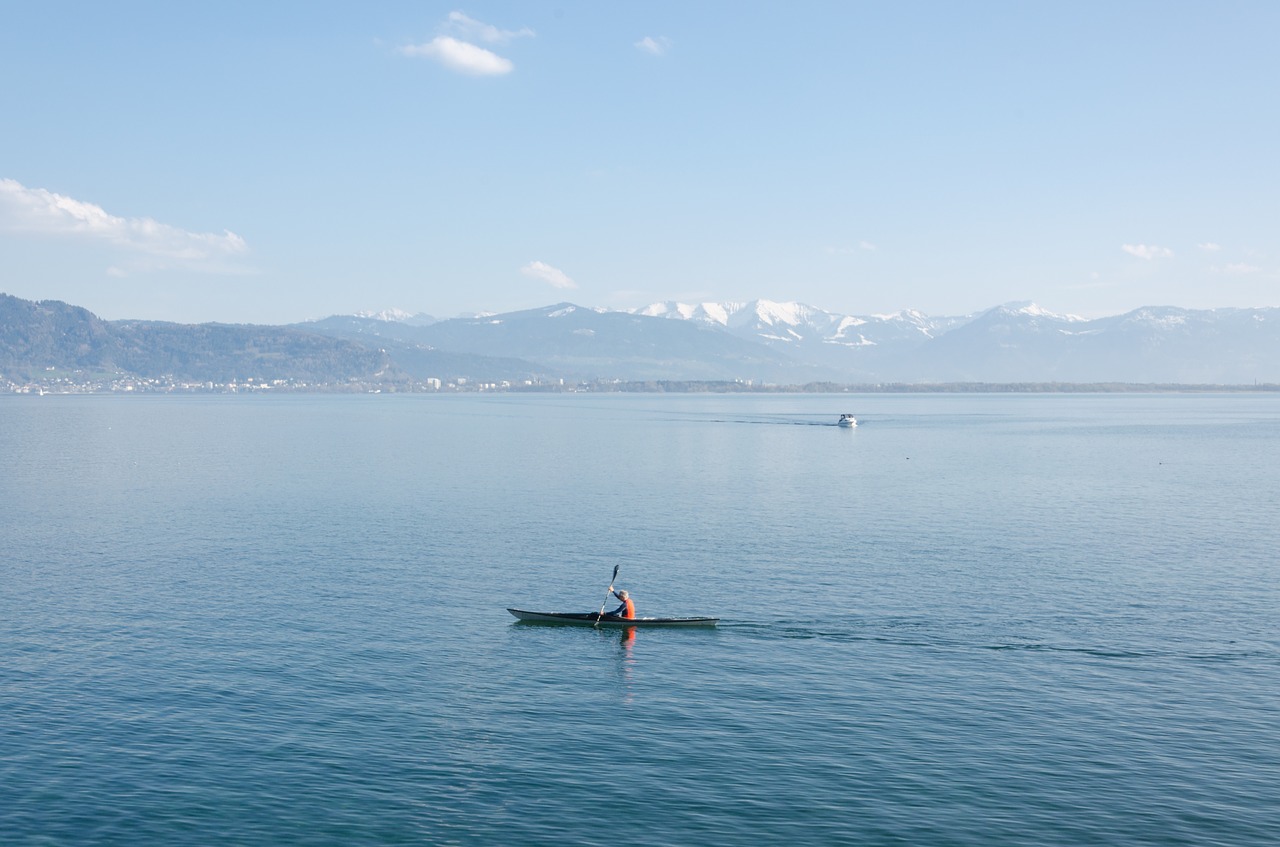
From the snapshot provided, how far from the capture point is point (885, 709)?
45.9 meters

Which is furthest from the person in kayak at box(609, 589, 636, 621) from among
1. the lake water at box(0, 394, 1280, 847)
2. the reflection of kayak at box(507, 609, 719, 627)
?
the lake water at box(0, 394, 1280, 847)

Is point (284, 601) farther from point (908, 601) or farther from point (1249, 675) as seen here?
point (1249, 675)

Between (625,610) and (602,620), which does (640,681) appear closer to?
(625,610)

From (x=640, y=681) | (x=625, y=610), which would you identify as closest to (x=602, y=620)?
(x=625, y=610)

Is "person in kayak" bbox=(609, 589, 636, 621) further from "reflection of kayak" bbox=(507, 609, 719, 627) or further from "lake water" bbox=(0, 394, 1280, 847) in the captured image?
"lake water" bbox=(0, 394, 1280, 847)

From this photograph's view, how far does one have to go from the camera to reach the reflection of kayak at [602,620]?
59812 millimetres

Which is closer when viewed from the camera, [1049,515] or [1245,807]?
[1245,807]

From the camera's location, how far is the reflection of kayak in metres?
59.8

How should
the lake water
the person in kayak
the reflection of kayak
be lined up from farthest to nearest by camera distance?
the person in kayak, the reflection of kayak, the lake water

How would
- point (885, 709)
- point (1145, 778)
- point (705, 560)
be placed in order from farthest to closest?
point (705, 560) < point (885, 709) < point (1145, 778)

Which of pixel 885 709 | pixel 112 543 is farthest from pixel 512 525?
pixel 885 709

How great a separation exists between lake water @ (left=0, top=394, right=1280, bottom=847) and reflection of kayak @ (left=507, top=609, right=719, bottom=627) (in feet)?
2.32

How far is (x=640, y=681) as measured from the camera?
51.3 metres

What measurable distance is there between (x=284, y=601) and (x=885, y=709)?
3914cm
